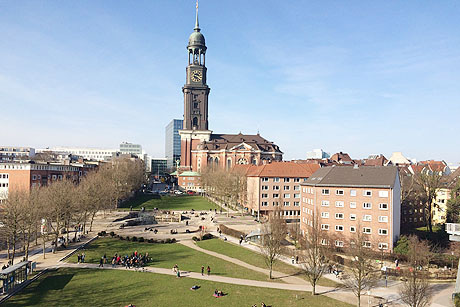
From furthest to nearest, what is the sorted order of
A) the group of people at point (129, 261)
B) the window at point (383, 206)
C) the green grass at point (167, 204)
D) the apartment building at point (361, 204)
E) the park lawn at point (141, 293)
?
the green grass at point (167, 204) < the window at point (383, 206) < the apartment building at point (361, 204) < the group of people at point (129, 261) < the park lawn at point (141, 293)

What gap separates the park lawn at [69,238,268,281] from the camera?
38.8 metres

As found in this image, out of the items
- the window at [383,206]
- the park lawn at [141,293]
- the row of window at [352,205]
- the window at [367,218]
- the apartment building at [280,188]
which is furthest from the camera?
the apartment building at [280,188]

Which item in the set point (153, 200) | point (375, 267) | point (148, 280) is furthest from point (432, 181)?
point (153, 200)

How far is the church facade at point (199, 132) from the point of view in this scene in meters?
149

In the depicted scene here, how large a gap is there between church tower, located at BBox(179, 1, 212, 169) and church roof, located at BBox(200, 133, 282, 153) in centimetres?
469

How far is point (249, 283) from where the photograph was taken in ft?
114

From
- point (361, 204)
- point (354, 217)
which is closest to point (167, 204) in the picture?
point (354, 217)

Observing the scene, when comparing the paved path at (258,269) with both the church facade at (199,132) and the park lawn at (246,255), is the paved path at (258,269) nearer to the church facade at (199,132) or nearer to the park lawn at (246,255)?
the park lawn at (246,255)

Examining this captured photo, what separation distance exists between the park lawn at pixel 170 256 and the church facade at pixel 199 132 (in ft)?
316

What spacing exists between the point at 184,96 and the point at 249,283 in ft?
423

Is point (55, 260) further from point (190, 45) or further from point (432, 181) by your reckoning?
point (190, 45)

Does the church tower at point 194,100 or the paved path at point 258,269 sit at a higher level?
the church tower at point 194,100

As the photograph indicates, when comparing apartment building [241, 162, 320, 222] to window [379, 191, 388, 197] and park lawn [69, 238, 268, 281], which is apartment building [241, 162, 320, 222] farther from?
window [379, 191, 388, 197]

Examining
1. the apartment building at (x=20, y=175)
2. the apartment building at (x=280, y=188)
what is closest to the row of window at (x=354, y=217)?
the apartment building at (x=280, y=188)
